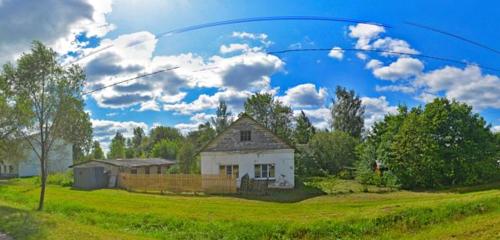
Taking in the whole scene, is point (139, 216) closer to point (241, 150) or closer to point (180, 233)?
point (180, 233)

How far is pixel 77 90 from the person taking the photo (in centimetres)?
2059

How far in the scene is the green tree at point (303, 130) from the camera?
74.4 meters

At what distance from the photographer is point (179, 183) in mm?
35562

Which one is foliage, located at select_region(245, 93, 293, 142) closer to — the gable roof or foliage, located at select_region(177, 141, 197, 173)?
foliage, located at select_region(177, 141, 197, 173)

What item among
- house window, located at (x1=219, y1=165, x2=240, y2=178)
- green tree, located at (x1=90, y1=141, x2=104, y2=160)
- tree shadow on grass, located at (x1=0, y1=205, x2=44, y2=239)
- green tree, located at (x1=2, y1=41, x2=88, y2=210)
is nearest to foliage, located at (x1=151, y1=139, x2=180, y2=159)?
green tree, located at (x1=90, y1=141, x2=104, y2=160)

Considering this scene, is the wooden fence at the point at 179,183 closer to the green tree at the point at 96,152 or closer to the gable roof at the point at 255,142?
the gable roof at the point at 255,142

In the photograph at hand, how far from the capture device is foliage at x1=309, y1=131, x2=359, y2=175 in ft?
173

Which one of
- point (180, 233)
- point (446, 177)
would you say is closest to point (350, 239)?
point (180, 233)

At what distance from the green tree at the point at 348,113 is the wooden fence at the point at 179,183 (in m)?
42.6

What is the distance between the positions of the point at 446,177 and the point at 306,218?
64.9 ft

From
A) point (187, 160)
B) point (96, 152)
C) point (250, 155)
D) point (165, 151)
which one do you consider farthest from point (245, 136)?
point (96, 152)

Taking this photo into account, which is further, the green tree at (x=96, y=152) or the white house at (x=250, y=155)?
the green tree at (x=96, y=152)

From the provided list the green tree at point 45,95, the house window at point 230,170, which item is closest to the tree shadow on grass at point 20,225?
the green tree at point 45,95

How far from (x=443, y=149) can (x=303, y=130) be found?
144 feet
